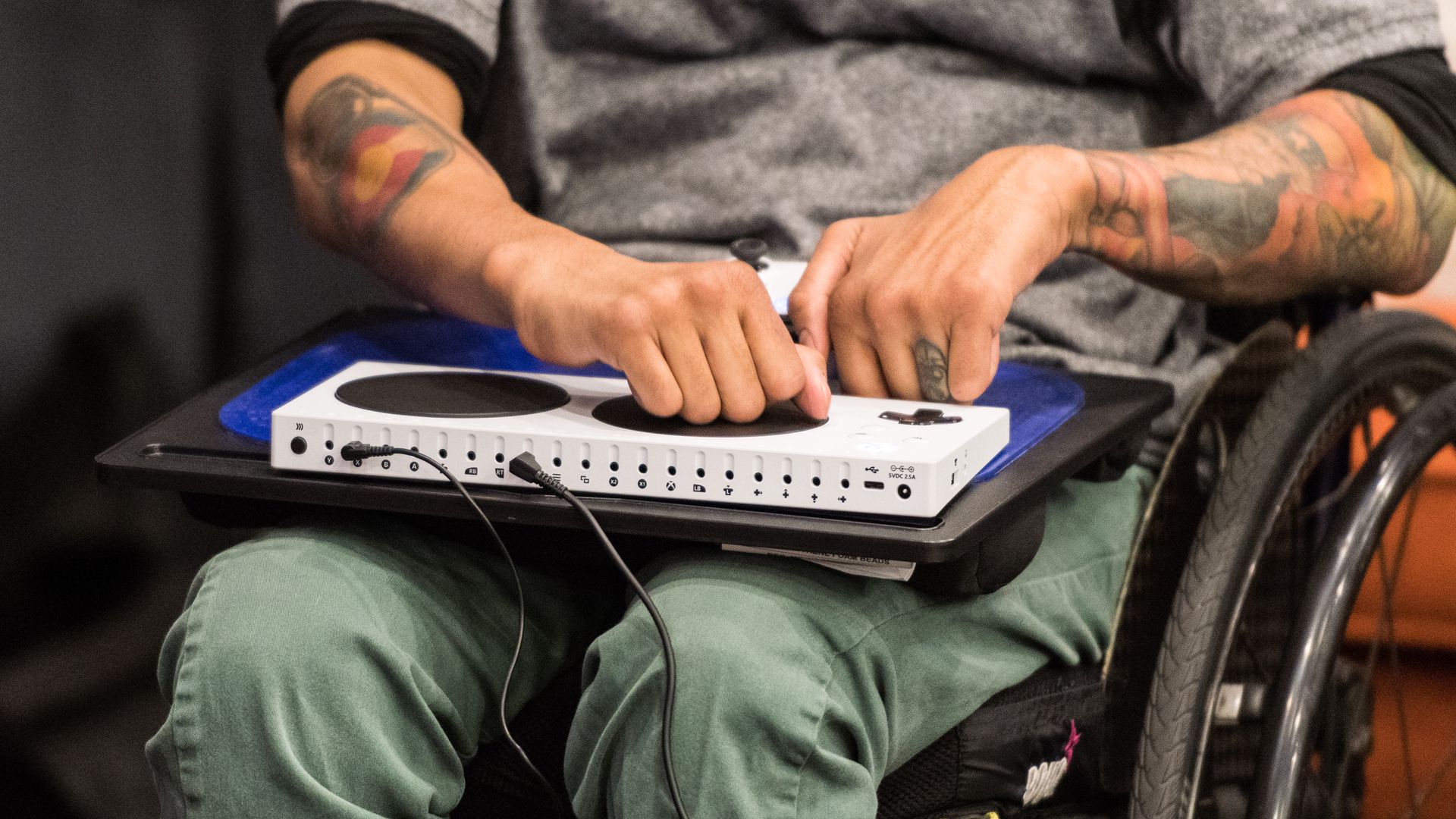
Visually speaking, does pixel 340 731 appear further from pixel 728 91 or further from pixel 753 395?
pixel 728 91

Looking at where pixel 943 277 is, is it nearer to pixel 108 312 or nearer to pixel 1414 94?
pixel 1414 94

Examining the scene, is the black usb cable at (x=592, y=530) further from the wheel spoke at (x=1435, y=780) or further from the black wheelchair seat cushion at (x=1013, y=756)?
the wheel spoke at (x=1435, y=780)

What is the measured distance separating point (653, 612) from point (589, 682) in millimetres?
93

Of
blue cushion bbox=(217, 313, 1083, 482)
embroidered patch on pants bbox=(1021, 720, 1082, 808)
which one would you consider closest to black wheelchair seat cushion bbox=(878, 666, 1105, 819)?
embroidered patch on pants bbox=(1021, 720, 1082, 808)

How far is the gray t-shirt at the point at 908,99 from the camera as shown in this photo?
0.93 metres

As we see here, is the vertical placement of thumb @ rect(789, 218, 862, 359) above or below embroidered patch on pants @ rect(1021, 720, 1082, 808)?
above

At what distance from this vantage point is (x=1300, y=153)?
0.88 metres

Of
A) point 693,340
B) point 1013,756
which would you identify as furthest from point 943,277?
point 1013,756

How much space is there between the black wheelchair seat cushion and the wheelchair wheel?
0.13 feet

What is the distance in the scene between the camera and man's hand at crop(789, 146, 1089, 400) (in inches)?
28.9

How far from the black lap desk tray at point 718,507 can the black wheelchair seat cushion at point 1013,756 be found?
0.09 metres

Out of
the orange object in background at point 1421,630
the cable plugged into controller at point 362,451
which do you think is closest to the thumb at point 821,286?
the cable plugged into controller at point 362,451

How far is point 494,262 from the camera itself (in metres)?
0.80

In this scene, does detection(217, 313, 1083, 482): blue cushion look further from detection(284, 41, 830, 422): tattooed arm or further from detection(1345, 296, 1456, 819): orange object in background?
detection(1345, 296, 1456, 819): orange object in background
